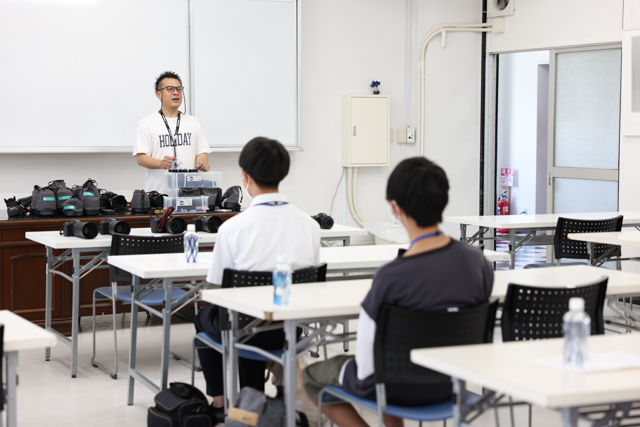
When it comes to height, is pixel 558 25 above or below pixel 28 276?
above

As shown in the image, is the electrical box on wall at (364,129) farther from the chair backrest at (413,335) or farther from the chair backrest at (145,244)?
the chair backrest at (413,335)

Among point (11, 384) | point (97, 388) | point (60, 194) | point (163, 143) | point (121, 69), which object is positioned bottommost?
point (97, 388)

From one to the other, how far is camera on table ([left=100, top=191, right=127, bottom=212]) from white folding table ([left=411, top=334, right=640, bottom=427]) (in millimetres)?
4207

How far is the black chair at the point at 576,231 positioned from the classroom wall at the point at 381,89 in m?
3.30

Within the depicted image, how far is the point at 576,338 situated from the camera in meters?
1.77

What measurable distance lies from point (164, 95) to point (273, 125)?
1.71 metres

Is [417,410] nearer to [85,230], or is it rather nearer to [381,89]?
[85,230]

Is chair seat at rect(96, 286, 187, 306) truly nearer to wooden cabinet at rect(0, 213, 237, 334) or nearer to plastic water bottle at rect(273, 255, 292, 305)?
wooden cabinet at rect(0, 213, 237, 334)

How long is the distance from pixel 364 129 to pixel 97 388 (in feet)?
15.1

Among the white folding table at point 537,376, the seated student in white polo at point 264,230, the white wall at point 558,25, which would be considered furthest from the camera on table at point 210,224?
the white wall at point 558,25

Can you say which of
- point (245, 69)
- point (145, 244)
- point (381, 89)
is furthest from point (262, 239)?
point (381, 89)

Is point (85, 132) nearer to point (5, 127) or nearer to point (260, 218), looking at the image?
point (5, 127)

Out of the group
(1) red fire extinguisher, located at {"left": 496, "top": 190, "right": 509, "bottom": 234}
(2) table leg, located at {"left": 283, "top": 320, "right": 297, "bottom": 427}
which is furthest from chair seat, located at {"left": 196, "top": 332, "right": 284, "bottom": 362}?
(1) red fire extinguisher, located at {"left": 496, "top": 190, "right": 509, "bottom": 234}

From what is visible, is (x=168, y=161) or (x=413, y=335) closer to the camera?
(x=413, y=335)
